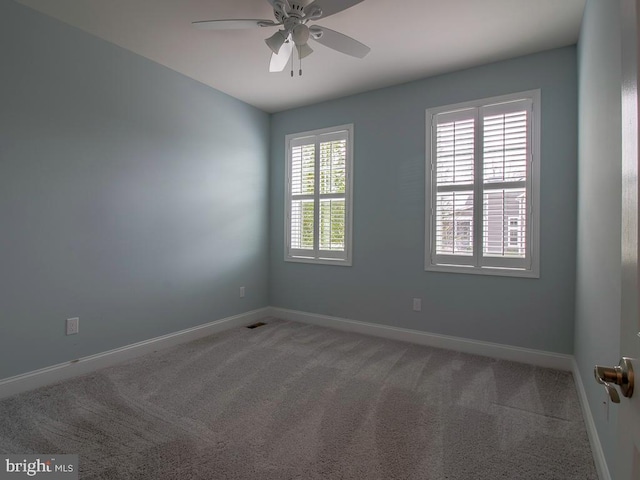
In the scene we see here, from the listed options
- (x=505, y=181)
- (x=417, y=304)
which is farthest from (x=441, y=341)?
(x=505, y=181)

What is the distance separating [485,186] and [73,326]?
3.81 metres

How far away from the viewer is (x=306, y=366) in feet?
9.46

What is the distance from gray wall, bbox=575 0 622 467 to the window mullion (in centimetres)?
77

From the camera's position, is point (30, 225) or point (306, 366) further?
point (306, 366)

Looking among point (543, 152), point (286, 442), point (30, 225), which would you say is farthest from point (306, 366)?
point (543, 152)

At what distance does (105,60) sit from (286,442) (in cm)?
330

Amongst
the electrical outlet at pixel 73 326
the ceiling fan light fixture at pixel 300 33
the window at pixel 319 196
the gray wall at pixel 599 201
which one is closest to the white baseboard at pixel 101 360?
the electrical outlet at pixel 73 326

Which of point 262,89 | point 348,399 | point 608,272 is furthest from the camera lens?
point 262,89

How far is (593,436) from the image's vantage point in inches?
70.3

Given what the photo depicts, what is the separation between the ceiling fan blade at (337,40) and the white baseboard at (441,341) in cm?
273

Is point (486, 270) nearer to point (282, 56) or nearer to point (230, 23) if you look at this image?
point (282, 56)

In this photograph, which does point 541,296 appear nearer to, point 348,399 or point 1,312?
point 348,399

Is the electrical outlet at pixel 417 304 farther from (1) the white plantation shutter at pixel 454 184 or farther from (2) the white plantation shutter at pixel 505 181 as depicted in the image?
(2) the white plantation shutter at pixel 505 181

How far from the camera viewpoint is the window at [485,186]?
2955 mm
